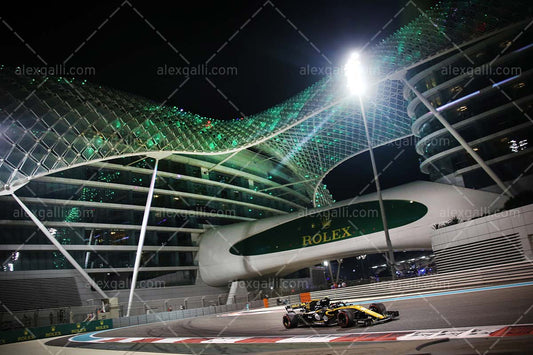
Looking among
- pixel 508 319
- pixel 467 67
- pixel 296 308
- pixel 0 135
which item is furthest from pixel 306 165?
pixel 508 319

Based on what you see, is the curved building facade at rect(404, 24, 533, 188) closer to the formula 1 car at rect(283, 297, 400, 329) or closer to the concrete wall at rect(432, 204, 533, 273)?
the concrete wall at rect(432, 204, 533, 273)

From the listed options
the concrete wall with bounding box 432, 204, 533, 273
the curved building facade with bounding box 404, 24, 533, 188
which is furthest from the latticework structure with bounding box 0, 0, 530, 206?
the concrete wall with bounding box 432, 204, 533, 273

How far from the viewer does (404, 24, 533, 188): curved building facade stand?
34906mm

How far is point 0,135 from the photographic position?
3031 centimetres

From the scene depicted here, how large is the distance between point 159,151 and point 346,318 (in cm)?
3249

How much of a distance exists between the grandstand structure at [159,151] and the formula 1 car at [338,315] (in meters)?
25.8

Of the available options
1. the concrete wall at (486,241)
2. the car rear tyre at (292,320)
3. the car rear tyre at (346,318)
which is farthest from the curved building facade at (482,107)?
the car rear tyre at (346,318)

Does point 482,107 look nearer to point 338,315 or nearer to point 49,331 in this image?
point 338,315

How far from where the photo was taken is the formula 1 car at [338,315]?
35.4 ft

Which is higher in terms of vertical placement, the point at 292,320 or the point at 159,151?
the point at 159,151

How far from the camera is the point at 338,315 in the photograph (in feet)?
38.1

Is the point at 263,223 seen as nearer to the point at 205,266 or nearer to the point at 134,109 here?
the point at 205,266

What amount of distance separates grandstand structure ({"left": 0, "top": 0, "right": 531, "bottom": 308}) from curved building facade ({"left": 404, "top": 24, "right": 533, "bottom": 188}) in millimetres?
1004

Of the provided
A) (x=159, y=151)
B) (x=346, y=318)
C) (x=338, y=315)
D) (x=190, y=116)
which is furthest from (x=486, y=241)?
(x=190, y=116)
